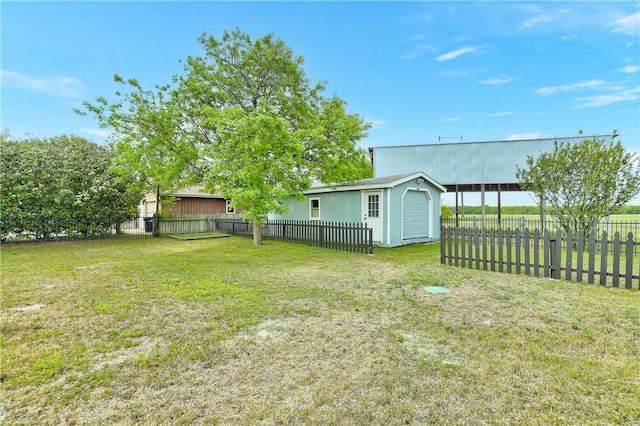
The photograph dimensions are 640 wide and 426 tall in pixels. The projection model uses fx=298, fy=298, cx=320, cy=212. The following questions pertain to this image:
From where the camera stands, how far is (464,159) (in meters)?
20.0

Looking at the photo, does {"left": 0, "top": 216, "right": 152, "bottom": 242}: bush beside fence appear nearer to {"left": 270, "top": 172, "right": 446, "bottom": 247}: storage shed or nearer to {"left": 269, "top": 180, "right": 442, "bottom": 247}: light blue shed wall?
{"left": 269, "top": 180, "right": 442, "bottom": 247}: light blue shed wall

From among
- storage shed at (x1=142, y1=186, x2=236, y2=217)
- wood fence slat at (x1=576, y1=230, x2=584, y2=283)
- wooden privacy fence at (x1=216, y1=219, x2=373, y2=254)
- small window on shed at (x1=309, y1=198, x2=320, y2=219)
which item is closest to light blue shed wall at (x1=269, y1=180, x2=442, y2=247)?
Answer: small window on shed at (x1=309, y1=198, x2=320, y2=219)

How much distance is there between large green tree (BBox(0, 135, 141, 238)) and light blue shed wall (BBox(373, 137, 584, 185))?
16155 millimetres

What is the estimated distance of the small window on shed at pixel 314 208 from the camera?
582 inches

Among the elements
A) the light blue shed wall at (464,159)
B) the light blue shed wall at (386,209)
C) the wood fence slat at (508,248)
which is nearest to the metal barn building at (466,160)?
the light blue shed wall at (464,159)

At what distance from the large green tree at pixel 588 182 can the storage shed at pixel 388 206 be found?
4681mm

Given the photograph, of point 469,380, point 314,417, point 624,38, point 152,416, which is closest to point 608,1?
point 624,38

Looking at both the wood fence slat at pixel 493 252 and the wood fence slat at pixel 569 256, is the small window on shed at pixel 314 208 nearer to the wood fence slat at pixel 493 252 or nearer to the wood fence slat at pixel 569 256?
the wood fence slat at pixel 493 252

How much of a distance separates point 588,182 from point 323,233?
8339mm

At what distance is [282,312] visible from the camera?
429 centimetres

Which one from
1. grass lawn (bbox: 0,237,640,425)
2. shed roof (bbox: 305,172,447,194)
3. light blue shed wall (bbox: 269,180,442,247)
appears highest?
shed roof (bbox: 305,172,447,194)

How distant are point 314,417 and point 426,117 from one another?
23.9 m

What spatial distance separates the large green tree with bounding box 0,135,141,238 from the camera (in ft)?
40.9

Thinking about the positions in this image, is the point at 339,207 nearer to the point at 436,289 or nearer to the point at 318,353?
the point at 436,289
